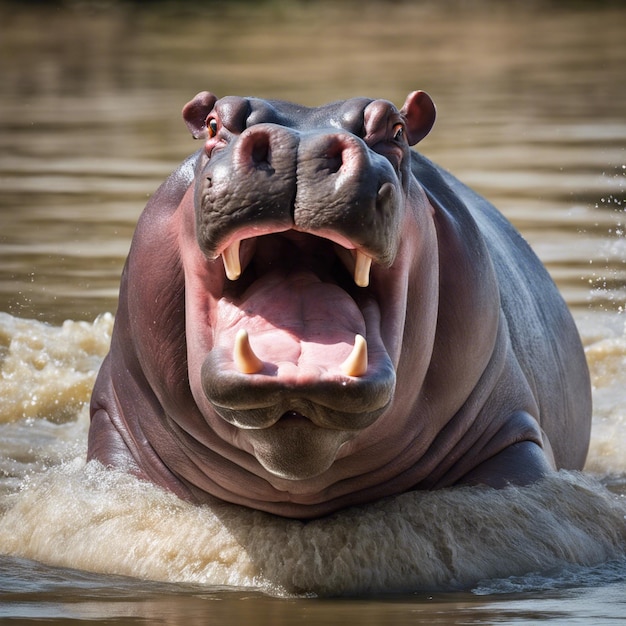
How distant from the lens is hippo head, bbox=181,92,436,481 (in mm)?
4168

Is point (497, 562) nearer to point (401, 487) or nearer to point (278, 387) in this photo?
point (401, 487)

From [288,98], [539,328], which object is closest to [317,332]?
[539,328]

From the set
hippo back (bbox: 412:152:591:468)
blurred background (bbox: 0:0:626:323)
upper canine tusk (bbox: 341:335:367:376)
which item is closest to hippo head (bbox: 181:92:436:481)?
upper canine tusk (bbox: 341:335:367:376)

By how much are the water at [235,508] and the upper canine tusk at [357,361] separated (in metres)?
0.61

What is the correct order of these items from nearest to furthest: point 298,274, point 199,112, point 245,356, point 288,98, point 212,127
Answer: point 245,356
point 298,274
point 212,127
point 199,112
point 288,98

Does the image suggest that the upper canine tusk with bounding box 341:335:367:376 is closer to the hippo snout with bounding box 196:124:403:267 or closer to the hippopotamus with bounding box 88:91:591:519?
the hippopotamus with bounding box 88:91:591:519

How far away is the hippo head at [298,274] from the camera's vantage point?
417 cm

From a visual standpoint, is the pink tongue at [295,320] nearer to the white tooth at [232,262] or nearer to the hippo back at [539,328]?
the white tooth at [232,262]

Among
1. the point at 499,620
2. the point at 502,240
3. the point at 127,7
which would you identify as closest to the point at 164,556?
the point at 499,620

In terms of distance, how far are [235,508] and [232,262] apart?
980 mm

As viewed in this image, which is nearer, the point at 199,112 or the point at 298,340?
the point at 298,340

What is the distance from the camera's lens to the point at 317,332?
438 centimetres

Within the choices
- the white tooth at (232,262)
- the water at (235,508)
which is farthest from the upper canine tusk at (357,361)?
the water at (235,508)

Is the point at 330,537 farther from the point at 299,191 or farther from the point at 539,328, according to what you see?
the point at 539,328
